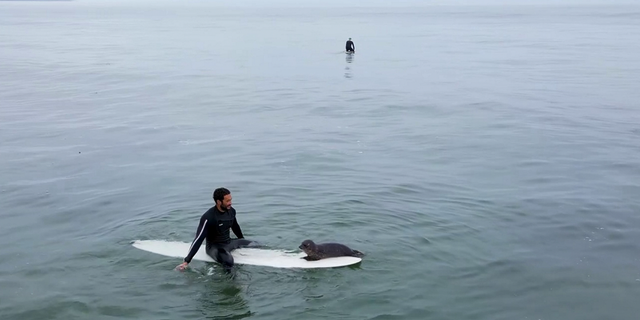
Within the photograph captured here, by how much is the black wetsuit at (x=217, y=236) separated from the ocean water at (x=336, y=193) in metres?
0.32

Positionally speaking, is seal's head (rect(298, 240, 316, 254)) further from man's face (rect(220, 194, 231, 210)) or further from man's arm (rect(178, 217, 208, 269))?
man's arm (rect(178, 217, 208, 269))

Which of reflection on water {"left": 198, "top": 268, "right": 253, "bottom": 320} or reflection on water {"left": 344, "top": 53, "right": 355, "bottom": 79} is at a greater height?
reflection on water {"left": 344, "top": 53, "right": 355, "bottom": 79}

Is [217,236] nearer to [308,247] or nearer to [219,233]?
[219,233]

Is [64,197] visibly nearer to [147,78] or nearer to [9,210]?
[9,210]

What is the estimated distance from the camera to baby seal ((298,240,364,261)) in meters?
13.4

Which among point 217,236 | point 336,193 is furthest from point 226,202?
point 336,193

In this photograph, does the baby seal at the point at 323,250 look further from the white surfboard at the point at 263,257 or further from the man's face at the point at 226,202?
the man's face at the point at 226,202

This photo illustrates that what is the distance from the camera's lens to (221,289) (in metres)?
12.8

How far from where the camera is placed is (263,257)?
1388 cm

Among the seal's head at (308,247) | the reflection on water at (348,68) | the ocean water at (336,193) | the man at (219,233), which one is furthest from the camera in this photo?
the reflection on water at (348,68)

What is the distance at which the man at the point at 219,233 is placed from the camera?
13109mm

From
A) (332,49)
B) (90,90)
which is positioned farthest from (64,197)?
(332,49)

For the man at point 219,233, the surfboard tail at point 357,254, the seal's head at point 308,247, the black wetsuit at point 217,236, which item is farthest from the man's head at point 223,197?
the surfboard tail at point 357,254

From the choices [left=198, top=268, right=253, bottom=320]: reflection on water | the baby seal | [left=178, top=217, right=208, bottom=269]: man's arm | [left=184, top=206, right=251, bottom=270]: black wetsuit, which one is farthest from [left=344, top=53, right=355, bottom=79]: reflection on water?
[left=198, top=268, right=253, bottom=320]: reflection on water
